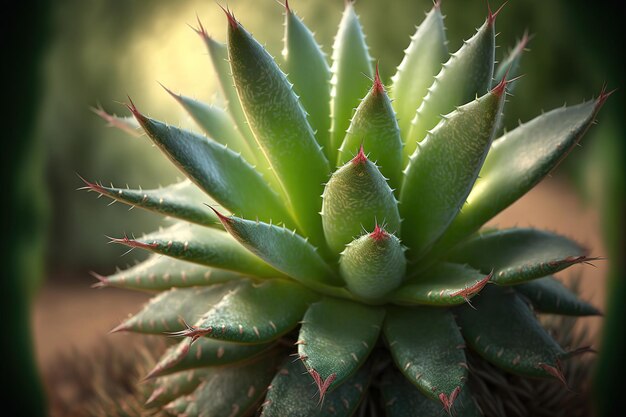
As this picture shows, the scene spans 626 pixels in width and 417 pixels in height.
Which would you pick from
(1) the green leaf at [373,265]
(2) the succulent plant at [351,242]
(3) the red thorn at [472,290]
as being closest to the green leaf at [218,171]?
(2) the succulent plant at [351,242]

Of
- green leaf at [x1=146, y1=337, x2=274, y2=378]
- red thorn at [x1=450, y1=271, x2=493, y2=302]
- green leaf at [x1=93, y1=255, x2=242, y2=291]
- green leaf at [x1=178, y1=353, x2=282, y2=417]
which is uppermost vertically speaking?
green leaf at [x1=93, y1=255, x2=242, y2=291]

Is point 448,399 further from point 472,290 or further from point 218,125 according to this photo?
point 218,125

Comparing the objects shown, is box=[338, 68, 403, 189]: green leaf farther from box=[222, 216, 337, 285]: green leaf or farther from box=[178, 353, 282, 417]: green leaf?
box=[178, 353, 282, 417]: green leaf

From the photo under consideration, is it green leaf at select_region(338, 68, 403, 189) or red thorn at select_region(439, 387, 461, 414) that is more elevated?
green leaf at select_region(338, 68, 403, 189)

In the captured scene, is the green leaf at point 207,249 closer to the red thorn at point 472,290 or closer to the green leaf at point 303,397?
the green leaf at point 303,397

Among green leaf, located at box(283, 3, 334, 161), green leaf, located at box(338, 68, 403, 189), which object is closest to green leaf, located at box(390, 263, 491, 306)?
green leaf, located at box(338, 68, 403, 189)

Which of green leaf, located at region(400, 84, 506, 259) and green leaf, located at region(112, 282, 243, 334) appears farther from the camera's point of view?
green leaf, located at region(112, 282, 243, 334)
